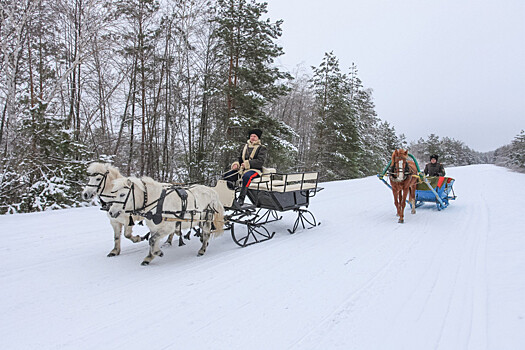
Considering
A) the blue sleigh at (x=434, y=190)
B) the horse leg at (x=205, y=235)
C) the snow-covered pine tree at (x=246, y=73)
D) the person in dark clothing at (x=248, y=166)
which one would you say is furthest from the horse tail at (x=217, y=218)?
the snow-covered pine tree at (x=246, y=73)

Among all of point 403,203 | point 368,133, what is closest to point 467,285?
point 403,203

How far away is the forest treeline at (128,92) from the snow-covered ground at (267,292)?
8.94ft

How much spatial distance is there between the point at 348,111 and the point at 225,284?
64.5 feet

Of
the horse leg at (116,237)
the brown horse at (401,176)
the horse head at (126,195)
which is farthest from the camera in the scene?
the brown horse at (401,176)

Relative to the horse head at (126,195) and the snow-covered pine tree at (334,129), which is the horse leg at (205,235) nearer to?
the horse head at (126,195)

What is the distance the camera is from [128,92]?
11805 millimetres

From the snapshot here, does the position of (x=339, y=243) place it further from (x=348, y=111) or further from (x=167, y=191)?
(x=348, y=111)

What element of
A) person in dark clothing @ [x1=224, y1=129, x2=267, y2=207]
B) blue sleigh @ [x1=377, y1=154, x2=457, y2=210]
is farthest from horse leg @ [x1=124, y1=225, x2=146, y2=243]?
blue sleigh @ [x1=377, y1=154, x2=457, y2=210]

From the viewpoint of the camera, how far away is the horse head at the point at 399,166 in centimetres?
705

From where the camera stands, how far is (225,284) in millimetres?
3395

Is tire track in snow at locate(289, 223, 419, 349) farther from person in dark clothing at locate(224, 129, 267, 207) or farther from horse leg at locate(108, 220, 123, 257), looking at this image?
horse leg at locate(108, 220, 123, 257)

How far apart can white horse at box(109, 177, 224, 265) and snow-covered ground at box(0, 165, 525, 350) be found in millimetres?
476

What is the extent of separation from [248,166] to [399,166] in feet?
13.4

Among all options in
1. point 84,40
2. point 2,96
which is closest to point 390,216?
point 84,40
